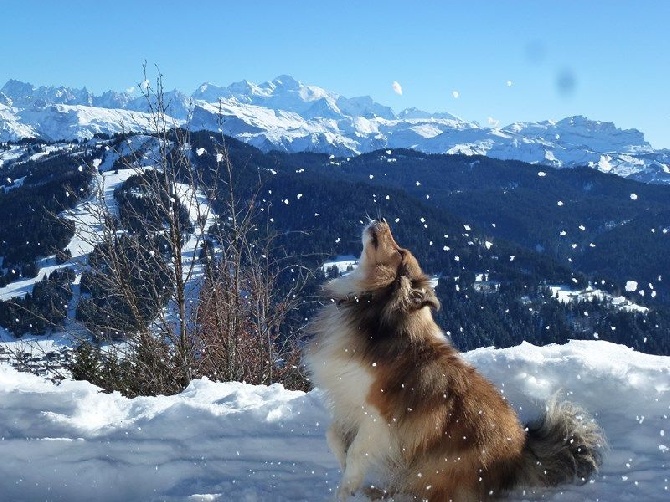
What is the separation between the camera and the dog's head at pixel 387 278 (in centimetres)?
424

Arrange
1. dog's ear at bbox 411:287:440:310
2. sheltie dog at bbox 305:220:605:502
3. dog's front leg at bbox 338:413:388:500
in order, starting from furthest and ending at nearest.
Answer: dog's ear at bbox 411:287:440:310 < dog's front leg at bbox 338:413:388:500 < sheltie dog at bbox 305:220:605:502

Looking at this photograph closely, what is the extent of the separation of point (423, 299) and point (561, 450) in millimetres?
1473

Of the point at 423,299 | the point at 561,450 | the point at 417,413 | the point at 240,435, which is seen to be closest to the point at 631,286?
the point at 561,450

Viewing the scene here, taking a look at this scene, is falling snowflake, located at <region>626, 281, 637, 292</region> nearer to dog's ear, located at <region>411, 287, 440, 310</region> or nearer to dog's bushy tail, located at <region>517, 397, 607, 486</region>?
dog's bushy tail, located at <region>517, 397, 607, 486</region>

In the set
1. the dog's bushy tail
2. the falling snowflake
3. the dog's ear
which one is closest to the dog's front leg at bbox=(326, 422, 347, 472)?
the dog's ear

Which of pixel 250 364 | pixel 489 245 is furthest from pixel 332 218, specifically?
pixel 250 364

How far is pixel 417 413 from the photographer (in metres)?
3.92

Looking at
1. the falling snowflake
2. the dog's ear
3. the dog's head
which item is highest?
the dog's head

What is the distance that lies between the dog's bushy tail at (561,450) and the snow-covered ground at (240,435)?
0.10 meters

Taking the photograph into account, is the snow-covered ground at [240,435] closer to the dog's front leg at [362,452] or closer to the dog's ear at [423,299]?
the dog's front leg at [362,452]

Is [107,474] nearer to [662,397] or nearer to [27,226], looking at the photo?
[662,397]

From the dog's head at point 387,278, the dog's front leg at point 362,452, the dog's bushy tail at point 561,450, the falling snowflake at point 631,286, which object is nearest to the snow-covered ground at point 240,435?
the dog's bushy tail at point 561,450

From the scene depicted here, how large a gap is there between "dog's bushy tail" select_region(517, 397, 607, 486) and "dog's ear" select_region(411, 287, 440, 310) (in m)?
1.19

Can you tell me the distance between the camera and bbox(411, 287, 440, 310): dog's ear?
4164mm
